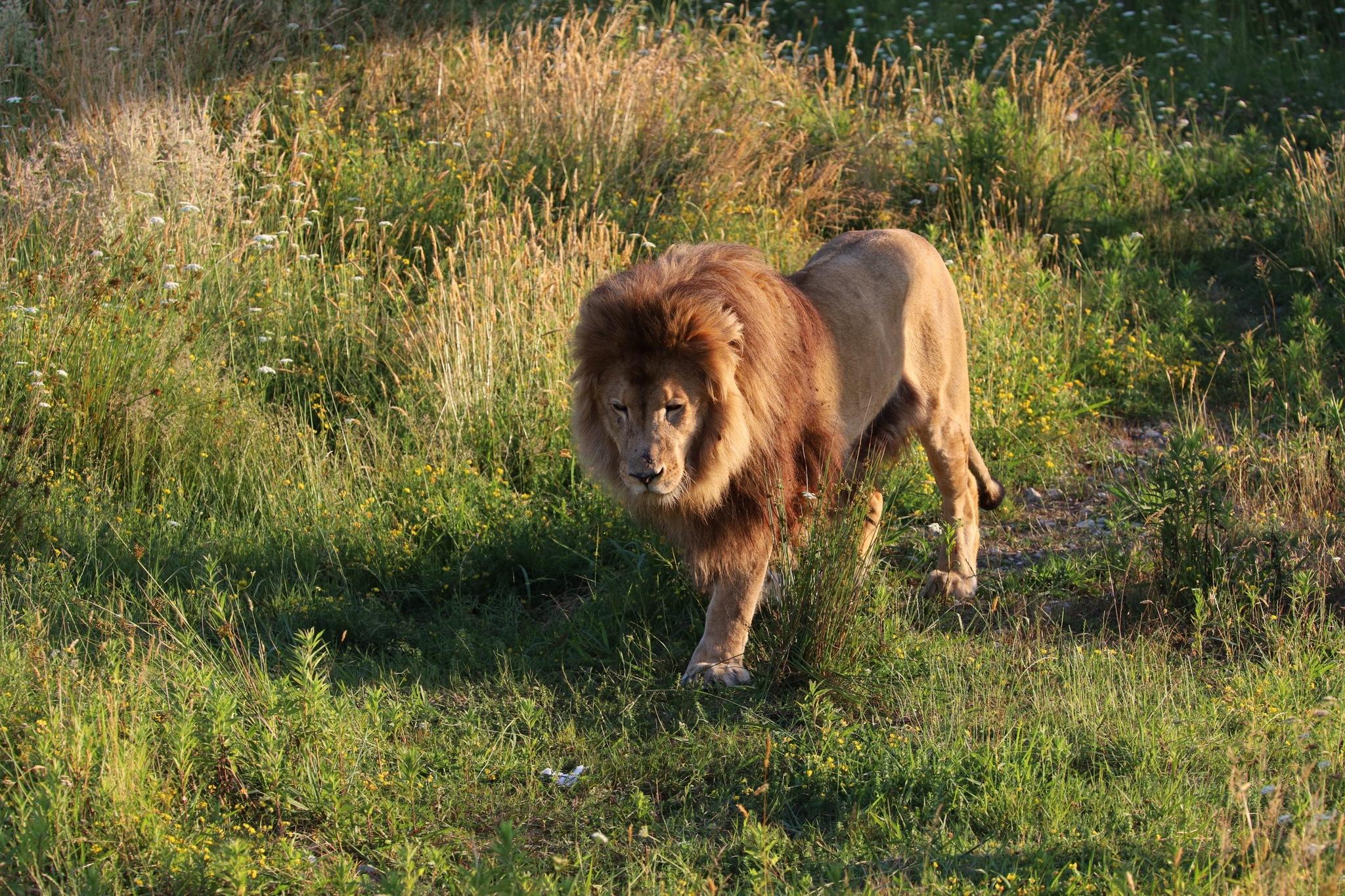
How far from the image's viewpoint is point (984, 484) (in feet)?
20.6

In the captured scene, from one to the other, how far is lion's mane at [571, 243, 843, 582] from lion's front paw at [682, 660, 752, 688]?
1.12ft

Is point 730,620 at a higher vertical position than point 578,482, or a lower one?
higher

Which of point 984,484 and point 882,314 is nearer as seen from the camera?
point 882,314

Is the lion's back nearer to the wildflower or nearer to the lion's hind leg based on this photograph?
the lion's hind leg

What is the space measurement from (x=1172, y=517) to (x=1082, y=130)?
5.81 m

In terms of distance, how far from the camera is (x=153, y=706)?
4238mm

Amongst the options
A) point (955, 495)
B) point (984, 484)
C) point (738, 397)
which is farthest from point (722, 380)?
point (984, 484)

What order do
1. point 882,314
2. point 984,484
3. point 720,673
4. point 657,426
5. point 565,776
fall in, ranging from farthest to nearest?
point 984,484, point 882,314, point 720,673, point 657,426, point 565,776

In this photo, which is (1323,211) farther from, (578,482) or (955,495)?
(578,482)

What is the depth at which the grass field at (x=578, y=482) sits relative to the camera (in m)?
3.83

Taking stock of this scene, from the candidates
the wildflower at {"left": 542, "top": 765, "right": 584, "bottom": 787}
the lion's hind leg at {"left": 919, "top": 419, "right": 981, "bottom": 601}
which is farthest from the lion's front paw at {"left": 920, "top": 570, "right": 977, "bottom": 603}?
the wildflower at {"left": 542, "top": 765, "right": 584, "bottom": 787}

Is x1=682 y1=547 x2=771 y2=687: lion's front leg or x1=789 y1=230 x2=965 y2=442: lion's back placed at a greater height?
x1=789 y1=230 x2=965 y2=442: lion's back

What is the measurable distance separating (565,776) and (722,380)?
148cm

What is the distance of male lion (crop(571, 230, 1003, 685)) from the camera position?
14.8 ft
